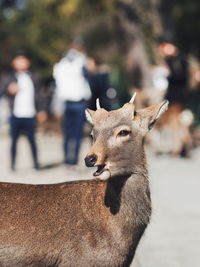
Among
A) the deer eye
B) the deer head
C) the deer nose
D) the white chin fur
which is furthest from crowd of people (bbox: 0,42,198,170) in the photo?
the deer nose

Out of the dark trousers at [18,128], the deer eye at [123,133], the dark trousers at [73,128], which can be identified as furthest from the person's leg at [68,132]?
the deer eye at [123,133]

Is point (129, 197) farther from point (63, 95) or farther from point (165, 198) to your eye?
point (63, 95)

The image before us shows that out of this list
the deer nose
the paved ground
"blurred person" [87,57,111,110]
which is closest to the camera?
the deer nose

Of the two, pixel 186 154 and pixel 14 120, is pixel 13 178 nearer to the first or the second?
pixel 14 120

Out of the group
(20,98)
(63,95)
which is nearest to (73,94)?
(63,95)

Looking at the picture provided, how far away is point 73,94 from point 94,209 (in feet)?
25.3

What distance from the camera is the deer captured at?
5230 millimetres

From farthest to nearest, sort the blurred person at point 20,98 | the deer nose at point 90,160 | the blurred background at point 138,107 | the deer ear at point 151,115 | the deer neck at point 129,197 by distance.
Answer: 1. the blurred person at point 20,98
2. the blurred background at point 138,107
3. the deer ear at point 151,115
4. the deer neck at point 129,197
5. the deer nose at point 90,160

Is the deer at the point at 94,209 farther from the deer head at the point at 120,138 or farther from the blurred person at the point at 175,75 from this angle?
the blurred person at the point at 175,75

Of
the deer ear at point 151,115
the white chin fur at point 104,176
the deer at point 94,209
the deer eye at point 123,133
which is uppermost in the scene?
the deer ear at point 151,115

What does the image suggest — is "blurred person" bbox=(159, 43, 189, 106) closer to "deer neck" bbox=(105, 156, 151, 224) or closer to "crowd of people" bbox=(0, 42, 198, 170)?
"crowd of people" bbox=(0, 42, 198, 170)

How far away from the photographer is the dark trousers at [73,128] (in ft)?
42.8

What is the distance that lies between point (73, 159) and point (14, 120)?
1.20 metres

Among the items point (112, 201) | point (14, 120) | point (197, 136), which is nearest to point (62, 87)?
point (14, 120)
